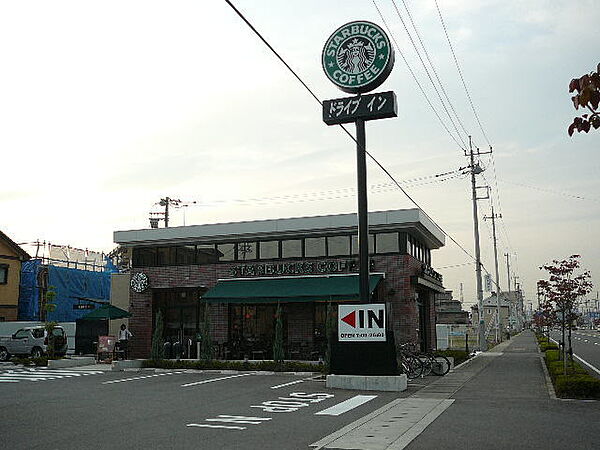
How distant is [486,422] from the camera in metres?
11.1

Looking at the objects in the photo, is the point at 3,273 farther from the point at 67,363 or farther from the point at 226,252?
the point at 226,252

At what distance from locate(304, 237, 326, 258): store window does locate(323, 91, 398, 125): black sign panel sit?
10.2m

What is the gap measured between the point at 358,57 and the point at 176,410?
10.8m

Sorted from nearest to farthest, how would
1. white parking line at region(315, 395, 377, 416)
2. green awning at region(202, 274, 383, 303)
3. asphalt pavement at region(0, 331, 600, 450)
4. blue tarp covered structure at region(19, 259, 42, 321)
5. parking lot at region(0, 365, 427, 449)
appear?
asphalt pavement at region(0, 331, 600, 450), parking lot at region(0, 365, 427, 449), white parking line at region(315, 395, 377, 416), green awning at region(202, 274, 383, 303), blue tarp covered structure at region(19, 259, 42, 321)

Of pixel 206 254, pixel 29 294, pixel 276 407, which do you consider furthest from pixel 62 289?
pixel 276 407

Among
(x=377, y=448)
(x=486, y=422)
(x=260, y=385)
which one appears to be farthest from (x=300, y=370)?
(x=377, y=448)

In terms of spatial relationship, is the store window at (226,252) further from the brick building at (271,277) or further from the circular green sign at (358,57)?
the circular green sign at (358,57)

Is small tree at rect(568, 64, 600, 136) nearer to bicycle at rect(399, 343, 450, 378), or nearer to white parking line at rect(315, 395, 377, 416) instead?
white parking line at rect(315, 395, 377, 416)

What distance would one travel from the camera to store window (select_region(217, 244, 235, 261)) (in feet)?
95.5

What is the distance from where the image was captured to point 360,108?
698 inches

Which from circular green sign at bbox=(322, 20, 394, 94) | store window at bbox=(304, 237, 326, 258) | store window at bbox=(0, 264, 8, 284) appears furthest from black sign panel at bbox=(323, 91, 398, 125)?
store window at bbox=(0, 264, 8, 284)

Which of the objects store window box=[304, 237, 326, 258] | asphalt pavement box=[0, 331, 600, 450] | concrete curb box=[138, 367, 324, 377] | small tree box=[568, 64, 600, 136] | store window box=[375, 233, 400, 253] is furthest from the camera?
store window box=[304, 237, 326, 258]

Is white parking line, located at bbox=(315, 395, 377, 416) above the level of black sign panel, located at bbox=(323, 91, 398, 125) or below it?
below

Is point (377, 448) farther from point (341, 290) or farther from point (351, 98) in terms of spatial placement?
point (341, 290)
